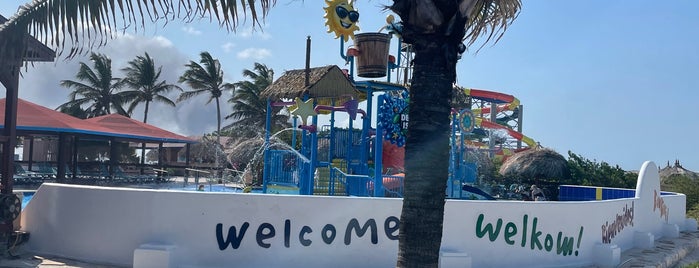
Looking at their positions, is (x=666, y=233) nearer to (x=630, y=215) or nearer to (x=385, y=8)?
(x=630, y=215)

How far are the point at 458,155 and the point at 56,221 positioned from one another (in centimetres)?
1246

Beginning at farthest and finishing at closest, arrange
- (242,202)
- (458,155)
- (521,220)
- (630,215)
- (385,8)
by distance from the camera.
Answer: (458,155) < (630,215) < (521,220) < (242,202) < (385,8)

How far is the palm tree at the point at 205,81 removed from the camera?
4688 cm

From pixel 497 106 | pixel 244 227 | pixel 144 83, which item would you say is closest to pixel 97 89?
pixel 144 83

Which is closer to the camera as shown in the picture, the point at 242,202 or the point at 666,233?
the point at 242,202

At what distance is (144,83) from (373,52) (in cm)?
3527

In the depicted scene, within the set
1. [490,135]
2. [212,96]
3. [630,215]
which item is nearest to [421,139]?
[630,215]

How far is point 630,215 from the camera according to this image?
13.8 meters

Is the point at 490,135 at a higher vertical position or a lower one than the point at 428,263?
higher

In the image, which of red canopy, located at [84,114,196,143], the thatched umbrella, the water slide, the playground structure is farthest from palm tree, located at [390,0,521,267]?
red canopy, located at [84,114,196,143]

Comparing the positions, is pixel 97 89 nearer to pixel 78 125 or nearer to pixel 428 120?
pixel 78 125

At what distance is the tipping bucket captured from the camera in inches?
609

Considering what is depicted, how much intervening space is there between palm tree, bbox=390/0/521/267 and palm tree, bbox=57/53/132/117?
4500 centimetres

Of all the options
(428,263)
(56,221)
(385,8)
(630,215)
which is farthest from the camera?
(630,215)
